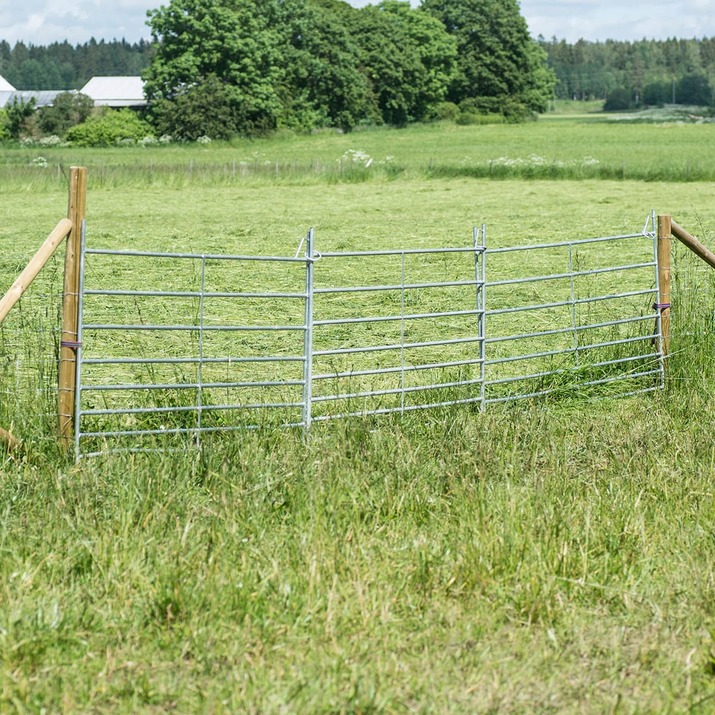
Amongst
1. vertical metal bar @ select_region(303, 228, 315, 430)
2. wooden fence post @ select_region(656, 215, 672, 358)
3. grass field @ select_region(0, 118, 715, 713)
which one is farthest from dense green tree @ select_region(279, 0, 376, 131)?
grass field @ select_region(0, 118, 715, 713)

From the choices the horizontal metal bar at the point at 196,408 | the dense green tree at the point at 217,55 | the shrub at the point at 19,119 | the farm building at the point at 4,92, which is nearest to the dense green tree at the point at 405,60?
the dense green tree at the point at 217,55

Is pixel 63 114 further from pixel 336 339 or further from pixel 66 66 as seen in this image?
pixel 66 66

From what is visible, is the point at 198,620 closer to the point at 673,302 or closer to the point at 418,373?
the point at 418,373

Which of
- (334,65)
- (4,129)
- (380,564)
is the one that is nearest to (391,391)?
(380,564)

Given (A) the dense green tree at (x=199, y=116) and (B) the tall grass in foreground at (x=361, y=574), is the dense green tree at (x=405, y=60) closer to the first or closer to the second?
(A) the dense green tree at (x=199, y=116)

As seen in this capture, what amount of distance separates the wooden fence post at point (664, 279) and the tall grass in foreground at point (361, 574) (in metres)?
1.85

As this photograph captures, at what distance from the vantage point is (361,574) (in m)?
4.53

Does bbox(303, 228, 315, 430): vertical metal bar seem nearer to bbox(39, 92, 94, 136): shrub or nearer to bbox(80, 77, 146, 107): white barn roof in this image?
bbox(39, 92, 94, 136): shrub

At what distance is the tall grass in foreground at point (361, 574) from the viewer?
3.73 metres

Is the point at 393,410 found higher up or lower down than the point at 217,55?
lower down

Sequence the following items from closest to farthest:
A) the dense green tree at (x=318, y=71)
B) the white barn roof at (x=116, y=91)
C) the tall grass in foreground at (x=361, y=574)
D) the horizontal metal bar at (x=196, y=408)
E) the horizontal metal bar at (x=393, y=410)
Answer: the tall grass in foreground at (x=361, y=574), the horizontal metal bar at (x=196, y=408), the horizontal metal bar at (x=393, y=410), the dense green tree at (x=318, y=71), the white barn roof at (x=116, y=91)

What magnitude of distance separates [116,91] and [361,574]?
112m

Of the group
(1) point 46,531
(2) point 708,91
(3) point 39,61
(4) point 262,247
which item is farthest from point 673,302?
(3) point 39,61

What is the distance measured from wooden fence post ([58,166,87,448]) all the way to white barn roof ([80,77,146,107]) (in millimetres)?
104187
